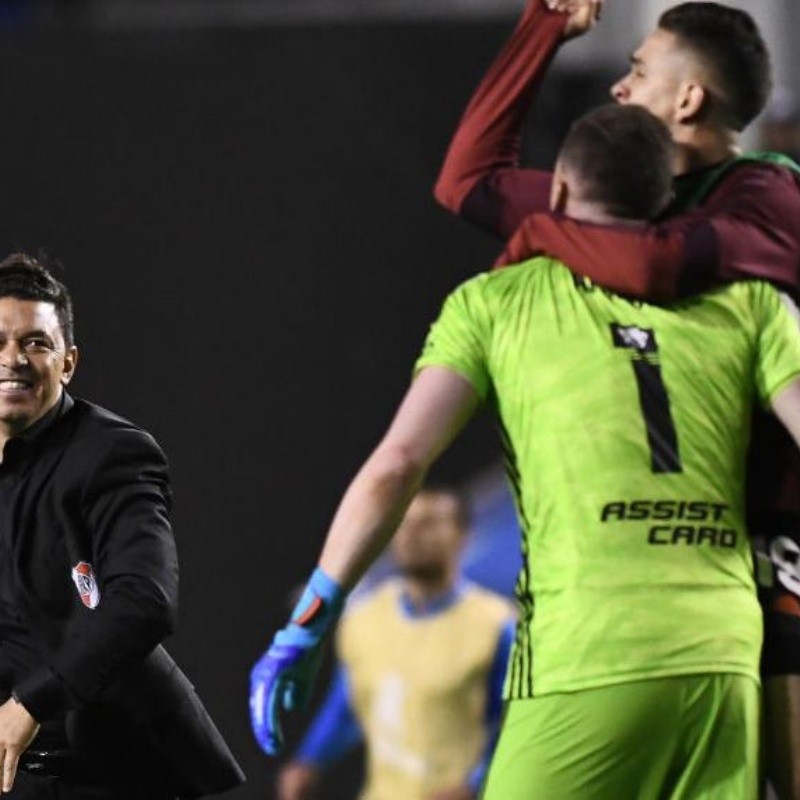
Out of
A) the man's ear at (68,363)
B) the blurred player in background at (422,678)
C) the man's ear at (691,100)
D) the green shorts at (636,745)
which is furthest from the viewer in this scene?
the blurred player in background at (422,678)

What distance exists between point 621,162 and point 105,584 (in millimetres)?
1166

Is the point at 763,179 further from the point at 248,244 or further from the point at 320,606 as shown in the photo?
the point at 248,244

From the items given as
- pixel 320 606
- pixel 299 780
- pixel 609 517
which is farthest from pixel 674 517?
pixel 299 780

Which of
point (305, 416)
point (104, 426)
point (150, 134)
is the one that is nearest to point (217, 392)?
point (305, 416)

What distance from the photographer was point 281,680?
400 cm

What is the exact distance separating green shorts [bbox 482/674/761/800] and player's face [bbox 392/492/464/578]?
3.74 metres

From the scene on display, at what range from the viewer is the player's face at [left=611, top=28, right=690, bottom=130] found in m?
4.59

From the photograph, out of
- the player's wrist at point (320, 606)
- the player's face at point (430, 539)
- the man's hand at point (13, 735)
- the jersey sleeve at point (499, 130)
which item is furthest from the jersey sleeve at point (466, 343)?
the player's face at point (430, 539)

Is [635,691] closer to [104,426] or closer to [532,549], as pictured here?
[532,549]

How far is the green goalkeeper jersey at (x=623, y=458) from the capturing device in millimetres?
4000

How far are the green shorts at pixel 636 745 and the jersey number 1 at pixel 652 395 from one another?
0.38 metres

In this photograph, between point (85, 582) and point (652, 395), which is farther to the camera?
point (85, 582)

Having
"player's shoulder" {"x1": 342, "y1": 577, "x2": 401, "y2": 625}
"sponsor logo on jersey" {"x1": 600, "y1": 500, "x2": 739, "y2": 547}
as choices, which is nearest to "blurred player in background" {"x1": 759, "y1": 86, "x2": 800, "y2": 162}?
"player's shoulder" {"x1": 342, "y1": 577, "x2": 401, "y2": 625}

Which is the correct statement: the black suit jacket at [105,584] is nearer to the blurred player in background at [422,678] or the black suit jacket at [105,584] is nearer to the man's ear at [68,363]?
the man's ear at [68,363]
